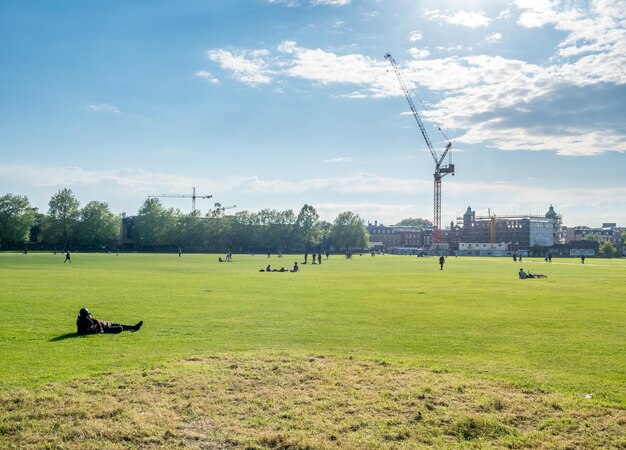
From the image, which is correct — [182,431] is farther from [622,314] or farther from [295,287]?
[295,287]

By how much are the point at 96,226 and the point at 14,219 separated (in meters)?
22.2

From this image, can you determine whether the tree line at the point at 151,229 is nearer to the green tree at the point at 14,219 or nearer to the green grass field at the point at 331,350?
the green tree at the point at 14,219

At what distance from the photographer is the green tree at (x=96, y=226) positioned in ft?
539

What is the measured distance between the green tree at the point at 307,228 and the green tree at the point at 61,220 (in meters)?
71.3

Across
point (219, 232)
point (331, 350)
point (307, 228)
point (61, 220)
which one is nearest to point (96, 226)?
point (61, 220)

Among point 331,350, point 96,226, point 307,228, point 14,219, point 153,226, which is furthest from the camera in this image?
point 307,228

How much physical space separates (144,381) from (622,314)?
66.9 feet

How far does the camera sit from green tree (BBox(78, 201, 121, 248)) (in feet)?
539

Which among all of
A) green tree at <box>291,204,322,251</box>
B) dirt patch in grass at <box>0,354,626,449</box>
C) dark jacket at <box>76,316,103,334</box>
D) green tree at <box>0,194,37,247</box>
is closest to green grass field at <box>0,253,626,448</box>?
dirt patch in grass at <box>0,354,626,449</box>

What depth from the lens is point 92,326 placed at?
56.0 ft

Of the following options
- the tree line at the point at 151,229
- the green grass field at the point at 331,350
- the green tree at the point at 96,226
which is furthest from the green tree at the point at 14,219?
the green grass field at the point at 331,350

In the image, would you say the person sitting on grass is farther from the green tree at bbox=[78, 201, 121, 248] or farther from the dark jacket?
the green tree at bbox=[78, 201, 121, 248]

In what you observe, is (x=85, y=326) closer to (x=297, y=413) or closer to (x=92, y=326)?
(x=92, y=326)

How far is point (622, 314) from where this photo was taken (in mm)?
23062
